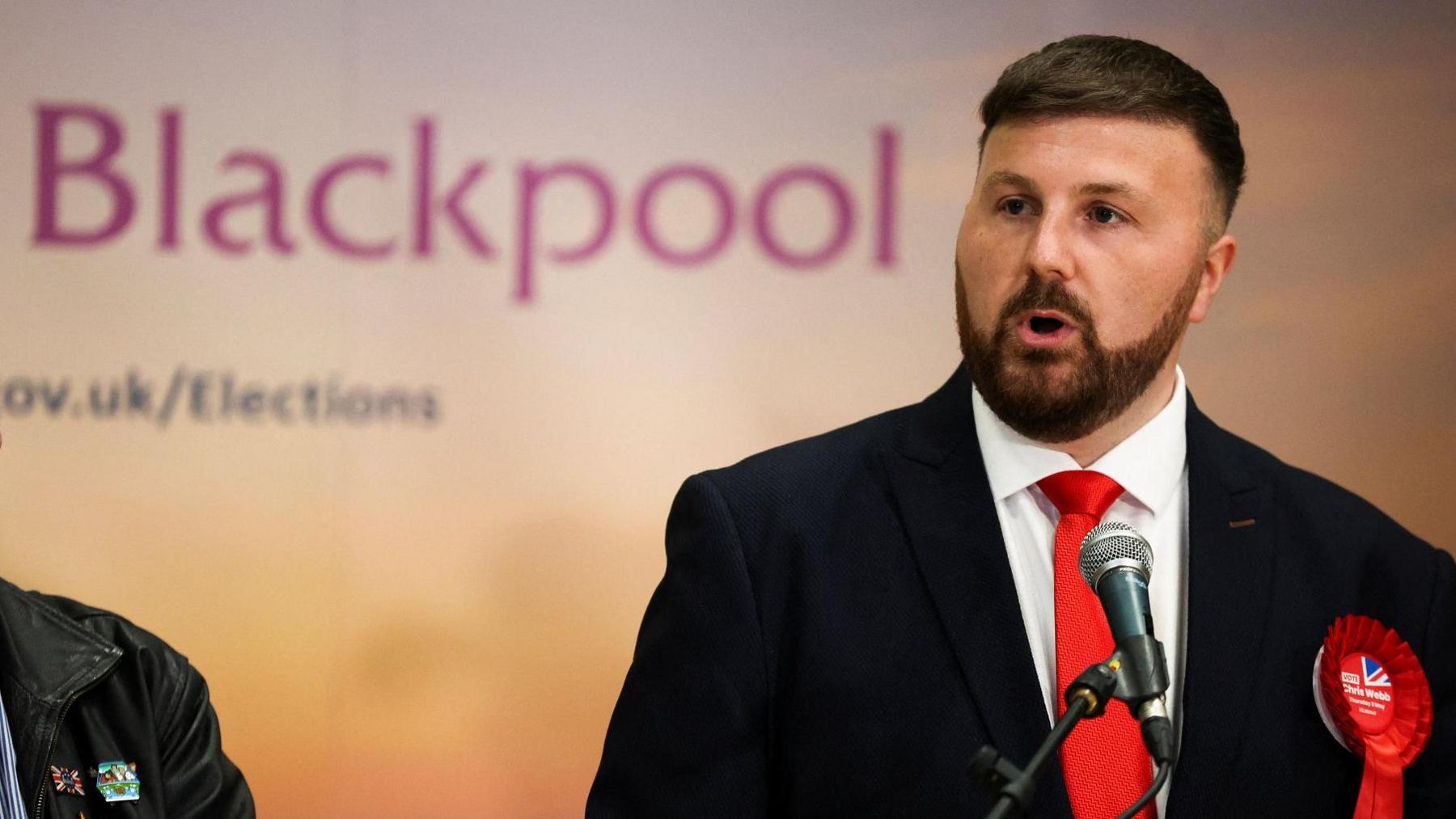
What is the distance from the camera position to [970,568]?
5.98 feet

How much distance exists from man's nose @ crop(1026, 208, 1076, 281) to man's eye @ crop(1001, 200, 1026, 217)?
6 centimetres

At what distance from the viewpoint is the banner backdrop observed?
2.99 m

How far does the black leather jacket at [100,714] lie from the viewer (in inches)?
83.7

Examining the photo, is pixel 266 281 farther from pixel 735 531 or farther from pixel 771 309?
pixel 735 531

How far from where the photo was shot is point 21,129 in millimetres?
2967

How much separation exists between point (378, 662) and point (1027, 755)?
162 cm

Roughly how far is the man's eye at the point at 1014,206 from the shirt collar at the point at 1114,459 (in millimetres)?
223

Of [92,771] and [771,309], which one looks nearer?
[92,771]

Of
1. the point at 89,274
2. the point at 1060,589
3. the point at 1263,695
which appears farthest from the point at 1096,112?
the point at 89,274

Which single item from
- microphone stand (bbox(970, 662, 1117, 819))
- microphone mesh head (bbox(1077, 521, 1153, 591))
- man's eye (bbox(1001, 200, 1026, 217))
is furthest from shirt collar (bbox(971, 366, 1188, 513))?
microphone stand (bbox(970, 662, 1117, 819))

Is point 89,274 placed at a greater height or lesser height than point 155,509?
greater

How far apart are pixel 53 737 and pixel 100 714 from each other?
93 mm

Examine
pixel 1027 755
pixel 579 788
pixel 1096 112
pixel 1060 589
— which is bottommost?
pixel 579 788

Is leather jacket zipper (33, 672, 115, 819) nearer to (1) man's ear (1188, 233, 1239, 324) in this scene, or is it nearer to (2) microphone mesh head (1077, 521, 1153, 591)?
(2) microphone mesh head (1077, 521, 1153, 591)
